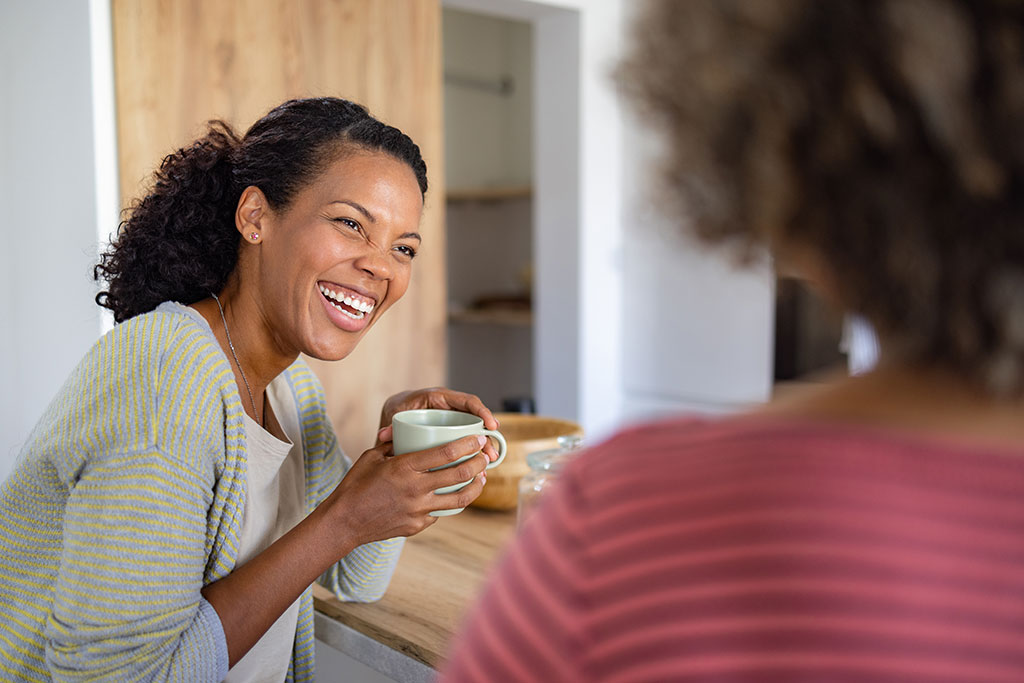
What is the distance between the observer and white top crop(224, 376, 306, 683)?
1.05m

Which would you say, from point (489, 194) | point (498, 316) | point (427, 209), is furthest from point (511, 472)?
point (489, 194)

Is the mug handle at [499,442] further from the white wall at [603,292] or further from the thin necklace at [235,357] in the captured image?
the white wall at [603,292]

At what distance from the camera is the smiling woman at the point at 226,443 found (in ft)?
2.74

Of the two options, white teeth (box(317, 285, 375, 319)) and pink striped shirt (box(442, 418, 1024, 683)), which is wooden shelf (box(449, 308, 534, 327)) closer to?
white teeth (box(317, 285, 375, 319))

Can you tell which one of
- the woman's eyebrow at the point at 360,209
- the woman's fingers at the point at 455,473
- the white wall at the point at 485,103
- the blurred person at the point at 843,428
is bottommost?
the woman's fingers at the point at 455,473

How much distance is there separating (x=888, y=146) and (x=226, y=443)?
775mm

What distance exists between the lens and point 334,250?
3.63 feet

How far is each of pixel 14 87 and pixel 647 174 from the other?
1.93 meters

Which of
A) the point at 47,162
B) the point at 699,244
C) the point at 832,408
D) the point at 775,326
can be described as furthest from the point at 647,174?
the point at 775,326

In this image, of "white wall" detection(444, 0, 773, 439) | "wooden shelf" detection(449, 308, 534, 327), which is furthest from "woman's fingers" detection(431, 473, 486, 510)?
"wooden shelf" detection(449, 308, 534, 327)

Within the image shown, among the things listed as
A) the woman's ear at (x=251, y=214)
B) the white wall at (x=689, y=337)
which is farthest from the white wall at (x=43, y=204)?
the white wall at (x=689, y=337)

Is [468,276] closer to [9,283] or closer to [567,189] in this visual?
[567,189]

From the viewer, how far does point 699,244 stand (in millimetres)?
440

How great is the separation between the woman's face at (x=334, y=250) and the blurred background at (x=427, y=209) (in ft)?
1.05
